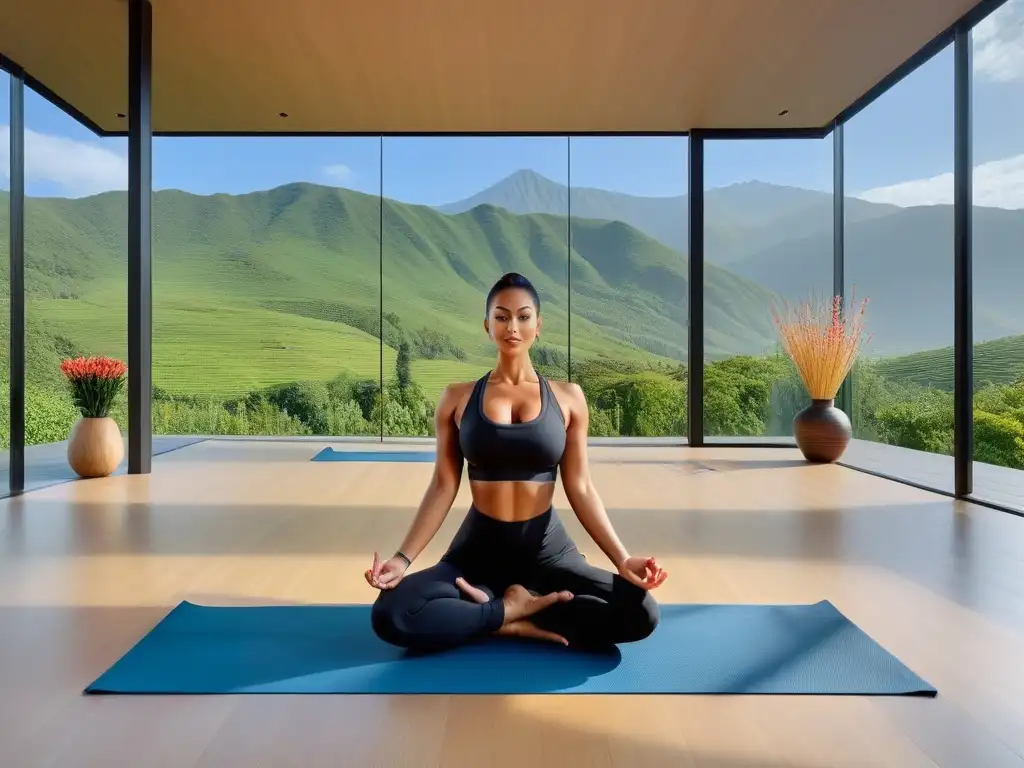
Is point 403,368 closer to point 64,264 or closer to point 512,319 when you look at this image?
point 64,264

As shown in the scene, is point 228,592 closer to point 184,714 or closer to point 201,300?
point 184,714

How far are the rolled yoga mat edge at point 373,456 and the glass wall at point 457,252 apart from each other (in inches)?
56.4

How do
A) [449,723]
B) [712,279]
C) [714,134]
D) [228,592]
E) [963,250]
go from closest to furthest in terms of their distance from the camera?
1. [449,723]
2. [228,592]
3. [963,250]
4. [714,134]
5. [712,279]

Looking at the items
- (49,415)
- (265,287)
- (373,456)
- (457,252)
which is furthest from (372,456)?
(265,287)

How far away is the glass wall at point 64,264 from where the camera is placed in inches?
178

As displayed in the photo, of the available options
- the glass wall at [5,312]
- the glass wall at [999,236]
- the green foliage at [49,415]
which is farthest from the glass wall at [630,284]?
the glass wall at [5,312]

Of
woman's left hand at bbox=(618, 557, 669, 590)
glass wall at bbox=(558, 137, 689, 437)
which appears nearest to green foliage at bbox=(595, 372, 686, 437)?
A: glass wall at bbox=(558, 137, 689, 437)

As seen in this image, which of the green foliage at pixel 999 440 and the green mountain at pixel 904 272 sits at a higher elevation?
the green mountain at pixel 904 272

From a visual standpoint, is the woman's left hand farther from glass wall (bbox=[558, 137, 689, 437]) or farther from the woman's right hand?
glass wall (bbox=[558, 137, 689, 437])

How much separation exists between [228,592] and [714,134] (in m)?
5.91

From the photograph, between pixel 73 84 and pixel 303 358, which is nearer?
pixel 73 84

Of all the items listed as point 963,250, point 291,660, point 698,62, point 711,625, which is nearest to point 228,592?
point 291,660

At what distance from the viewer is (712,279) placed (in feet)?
25.5

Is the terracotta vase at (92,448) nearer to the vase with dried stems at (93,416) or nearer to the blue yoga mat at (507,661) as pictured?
the vase with dried stems at (93,416)
